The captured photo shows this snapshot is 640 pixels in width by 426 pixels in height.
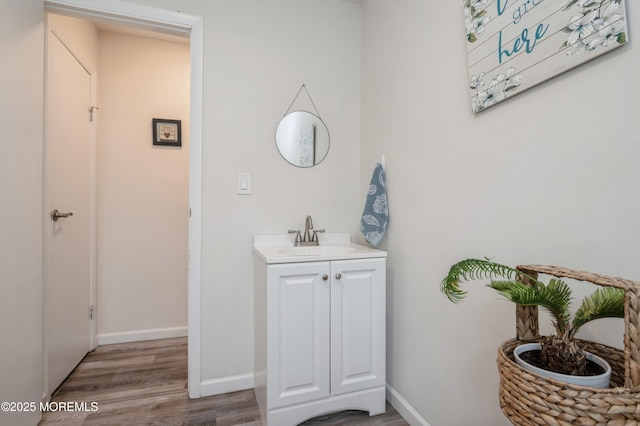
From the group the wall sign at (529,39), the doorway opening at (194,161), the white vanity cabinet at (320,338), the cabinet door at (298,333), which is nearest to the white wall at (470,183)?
the wall sign at (529,39)

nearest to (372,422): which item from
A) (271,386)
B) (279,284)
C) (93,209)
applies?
(271,386)

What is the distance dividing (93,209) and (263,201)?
142 centimetres

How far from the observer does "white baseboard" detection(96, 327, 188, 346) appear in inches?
94.0

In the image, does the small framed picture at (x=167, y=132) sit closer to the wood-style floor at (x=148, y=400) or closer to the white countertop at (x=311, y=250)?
the white countertop at (x=311, y=250)

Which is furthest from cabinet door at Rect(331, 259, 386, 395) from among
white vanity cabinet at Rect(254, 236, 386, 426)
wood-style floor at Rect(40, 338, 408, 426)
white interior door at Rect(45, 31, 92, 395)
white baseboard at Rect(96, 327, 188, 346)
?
white baseboard at Rect(96, 327, 188, 346)

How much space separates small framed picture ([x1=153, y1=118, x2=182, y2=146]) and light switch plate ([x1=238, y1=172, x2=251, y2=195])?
1.07 metres

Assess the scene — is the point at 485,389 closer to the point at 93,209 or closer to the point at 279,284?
the point at 279,284

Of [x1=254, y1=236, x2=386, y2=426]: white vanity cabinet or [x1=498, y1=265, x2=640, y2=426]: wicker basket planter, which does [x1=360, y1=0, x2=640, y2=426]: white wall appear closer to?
[x1=254, y1=236, x2=386, y2=426]: white vanity cabinet

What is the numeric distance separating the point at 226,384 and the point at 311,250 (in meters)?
0.96

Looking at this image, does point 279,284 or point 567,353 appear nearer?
point 567,353

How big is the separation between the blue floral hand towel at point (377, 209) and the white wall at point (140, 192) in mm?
1671

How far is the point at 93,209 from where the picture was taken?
228cm

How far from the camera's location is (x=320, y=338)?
1495mm

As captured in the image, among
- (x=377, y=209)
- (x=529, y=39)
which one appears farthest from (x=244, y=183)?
(x=529, y=39)
